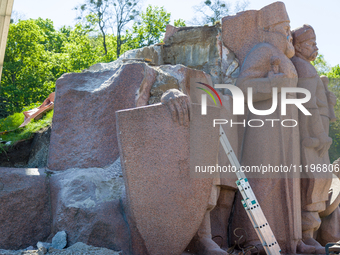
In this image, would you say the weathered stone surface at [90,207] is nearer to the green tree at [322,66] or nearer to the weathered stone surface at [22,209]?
the weathered stone surface at [22,209]

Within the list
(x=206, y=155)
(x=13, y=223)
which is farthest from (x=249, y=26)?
(x=13, y=223)

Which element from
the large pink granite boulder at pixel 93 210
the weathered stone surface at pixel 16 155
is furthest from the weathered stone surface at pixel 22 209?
the weathered stone surface at pixel 16 155

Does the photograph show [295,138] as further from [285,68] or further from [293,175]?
[285,68]

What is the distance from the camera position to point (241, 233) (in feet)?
16.9

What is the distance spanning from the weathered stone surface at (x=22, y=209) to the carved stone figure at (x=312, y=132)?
3.19 metres

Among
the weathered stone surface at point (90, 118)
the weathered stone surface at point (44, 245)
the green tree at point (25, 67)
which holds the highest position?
the green tree at point (25, 67)

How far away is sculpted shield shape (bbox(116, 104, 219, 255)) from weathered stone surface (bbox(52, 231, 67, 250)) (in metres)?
0.72

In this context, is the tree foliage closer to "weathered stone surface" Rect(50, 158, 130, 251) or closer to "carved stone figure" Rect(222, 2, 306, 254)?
"carved stone figure" Rect(222, 2, 306, 254)

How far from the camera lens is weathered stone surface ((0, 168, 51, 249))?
3965mm

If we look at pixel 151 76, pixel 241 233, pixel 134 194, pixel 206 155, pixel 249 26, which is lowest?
pixel 241 233

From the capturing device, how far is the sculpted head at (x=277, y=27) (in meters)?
5.57

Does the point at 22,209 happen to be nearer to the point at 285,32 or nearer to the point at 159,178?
the point at 159,178

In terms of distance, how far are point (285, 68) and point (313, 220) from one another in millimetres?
1961

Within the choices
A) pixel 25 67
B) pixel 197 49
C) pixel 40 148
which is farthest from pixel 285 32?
pixel 25 67
